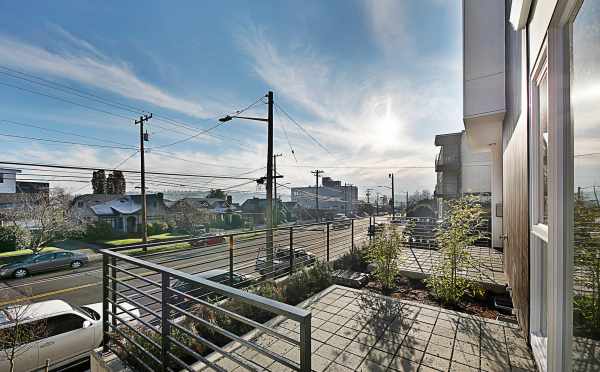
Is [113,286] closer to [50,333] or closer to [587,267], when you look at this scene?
[587,267]

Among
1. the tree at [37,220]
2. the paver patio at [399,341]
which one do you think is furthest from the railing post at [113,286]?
the tree at [37,220]

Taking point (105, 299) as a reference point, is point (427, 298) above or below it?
below

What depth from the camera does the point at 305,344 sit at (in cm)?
90

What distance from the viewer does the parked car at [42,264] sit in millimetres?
9641

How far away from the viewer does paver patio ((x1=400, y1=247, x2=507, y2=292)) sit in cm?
380

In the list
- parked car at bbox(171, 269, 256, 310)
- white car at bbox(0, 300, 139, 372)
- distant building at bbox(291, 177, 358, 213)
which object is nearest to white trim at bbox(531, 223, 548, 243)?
parked car at bbox(171, 269, 256, 310)

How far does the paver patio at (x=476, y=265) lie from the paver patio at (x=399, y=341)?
2.94 feet

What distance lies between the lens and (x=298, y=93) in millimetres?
7258

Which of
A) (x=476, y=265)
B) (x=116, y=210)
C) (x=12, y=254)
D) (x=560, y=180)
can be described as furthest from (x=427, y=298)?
(x=116, y=210)

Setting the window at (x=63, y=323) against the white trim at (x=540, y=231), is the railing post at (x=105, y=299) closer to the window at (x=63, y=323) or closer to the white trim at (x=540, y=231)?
the white trim at (x=540, y=231)

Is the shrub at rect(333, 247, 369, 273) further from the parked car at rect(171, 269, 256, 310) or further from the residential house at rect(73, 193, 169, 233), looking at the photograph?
the residential house at rect(73, 193, 169, 233)

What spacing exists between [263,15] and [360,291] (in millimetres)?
4901

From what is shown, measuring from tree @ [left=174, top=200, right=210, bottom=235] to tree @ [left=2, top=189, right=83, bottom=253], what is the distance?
717 centimetres

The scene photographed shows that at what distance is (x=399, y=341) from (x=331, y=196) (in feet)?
139
